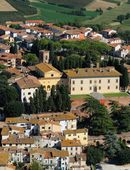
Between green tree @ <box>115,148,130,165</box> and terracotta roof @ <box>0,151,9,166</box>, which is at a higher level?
terracotta roof @ <box>0,151,9,166</box>

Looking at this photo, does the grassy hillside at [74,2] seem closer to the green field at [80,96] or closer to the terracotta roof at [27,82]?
the green field at [80,96]

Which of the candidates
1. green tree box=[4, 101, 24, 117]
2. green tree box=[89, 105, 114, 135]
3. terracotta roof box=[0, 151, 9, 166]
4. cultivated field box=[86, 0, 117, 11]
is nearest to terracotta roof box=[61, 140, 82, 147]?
green tree box=[89, 105, 114, 135]

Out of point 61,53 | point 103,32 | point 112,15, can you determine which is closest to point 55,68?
point 61,53

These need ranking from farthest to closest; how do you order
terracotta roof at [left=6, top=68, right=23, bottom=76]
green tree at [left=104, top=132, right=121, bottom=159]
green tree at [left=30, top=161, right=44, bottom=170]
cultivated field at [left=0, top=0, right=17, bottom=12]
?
1. cultivated field at [left=0, top=0, right=17, bottom=12]
2. terracotta roof at [left=6, top=68, right=23, bottom=76]
3. green tree at [left=104, top=132, right=121, bottom=159]
4. green tree at [left=30, top=161, right=44, bottom=170]

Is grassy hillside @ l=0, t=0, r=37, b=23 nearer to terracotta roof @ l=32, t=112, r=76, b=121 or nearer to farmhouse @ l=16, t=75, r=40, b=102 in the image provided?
farmhouse @ l=16, t=75, r=40, b=102

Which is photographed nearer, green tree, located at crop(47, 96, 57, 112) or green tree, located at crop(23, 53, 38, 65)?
green tree, located at crop(47, 96, 57, 112)
